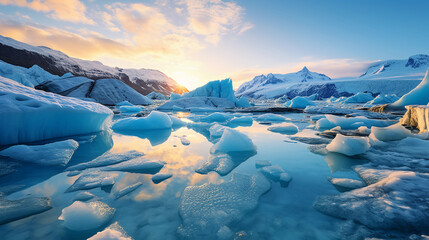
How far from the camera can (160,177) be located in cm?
232

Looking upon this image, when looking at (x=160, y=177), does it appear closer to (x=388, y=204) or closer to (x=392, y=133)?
(x=388, y=204)

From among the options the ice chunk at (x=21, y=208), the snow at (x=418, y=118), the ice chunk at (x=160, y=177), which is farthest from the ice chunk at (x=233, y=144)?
the snow at (x=418, y=118)

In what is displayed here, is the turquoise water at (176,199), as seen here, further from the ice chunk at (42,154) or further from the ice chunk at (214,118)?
the ice chunk at (214,118)

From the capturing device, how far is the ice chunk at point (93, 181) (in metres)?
2.03

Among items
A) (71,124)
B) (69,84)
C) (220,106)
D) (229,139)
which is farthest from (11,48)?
(229,139)

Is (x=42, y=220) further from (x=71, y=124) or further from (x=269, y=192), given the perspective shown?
(x=71, y=124)

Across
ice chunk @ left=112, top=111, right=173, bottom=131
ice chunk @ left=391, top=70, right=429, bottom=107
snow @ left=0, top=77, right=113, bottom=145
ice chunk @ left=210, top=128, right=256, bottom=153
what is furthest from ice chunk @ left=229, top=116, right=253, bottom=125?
ice chunk @ left=391, top=70, right=429, bottom=107

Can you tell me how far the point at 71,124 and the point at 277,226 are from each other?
544cm

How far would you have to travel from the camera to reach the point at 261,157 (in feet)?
10.7

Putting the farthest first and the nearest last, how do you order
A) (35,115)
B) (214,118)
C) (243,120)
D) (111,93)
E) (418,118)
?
(111,93)
(214,118)
(243,120)
(418,118)
(35,115)

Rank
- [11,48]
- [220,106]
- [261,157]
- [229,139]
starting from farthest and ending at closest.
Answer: [11,48], [220,106], [229,139], [261,157]

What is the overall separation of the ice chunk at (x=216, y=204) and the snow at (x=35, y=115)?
3.90 meters

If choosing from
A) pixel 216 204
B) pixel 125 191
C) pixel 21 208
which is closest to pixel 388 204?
pixel 216 204

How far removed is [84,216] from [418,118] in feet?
26.4
